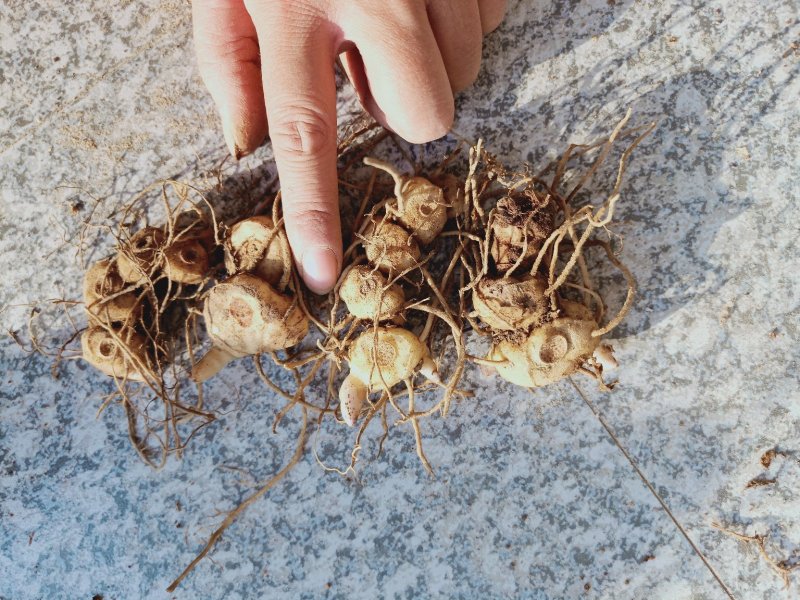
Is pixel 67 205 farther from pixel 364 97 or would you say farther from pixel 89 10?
pixel 364 97

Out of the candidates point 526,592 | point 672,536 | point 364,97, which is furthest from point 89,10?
point 672,536

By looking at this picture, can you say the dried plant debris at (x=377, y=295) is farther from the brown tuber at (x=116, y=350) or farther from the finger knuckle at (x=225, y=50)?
the finger knuckle at (x=225, y=50)

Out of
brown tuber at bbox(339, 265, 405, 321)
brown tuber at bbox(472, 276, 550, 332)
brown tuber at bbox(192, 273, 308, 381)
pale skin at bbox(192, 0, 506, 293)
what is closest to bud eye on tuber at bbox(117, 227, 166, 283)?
brown tuber at bbox(192, 273, 308, 381)

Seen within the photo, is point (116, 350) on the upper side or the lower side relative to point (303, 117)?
lower

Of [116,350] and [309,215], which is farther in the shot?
[116,350]

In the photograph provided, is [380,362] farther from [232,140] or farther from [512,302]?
[232,140]

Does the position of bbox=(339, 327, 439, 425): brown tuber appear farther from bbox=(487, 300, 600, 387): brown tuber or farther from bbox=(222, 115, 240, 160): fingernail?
bbox=(222, 115, 240, 160): fingernail

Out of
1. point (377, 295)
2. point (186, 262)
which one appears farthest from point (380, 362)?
point (186, 262)
